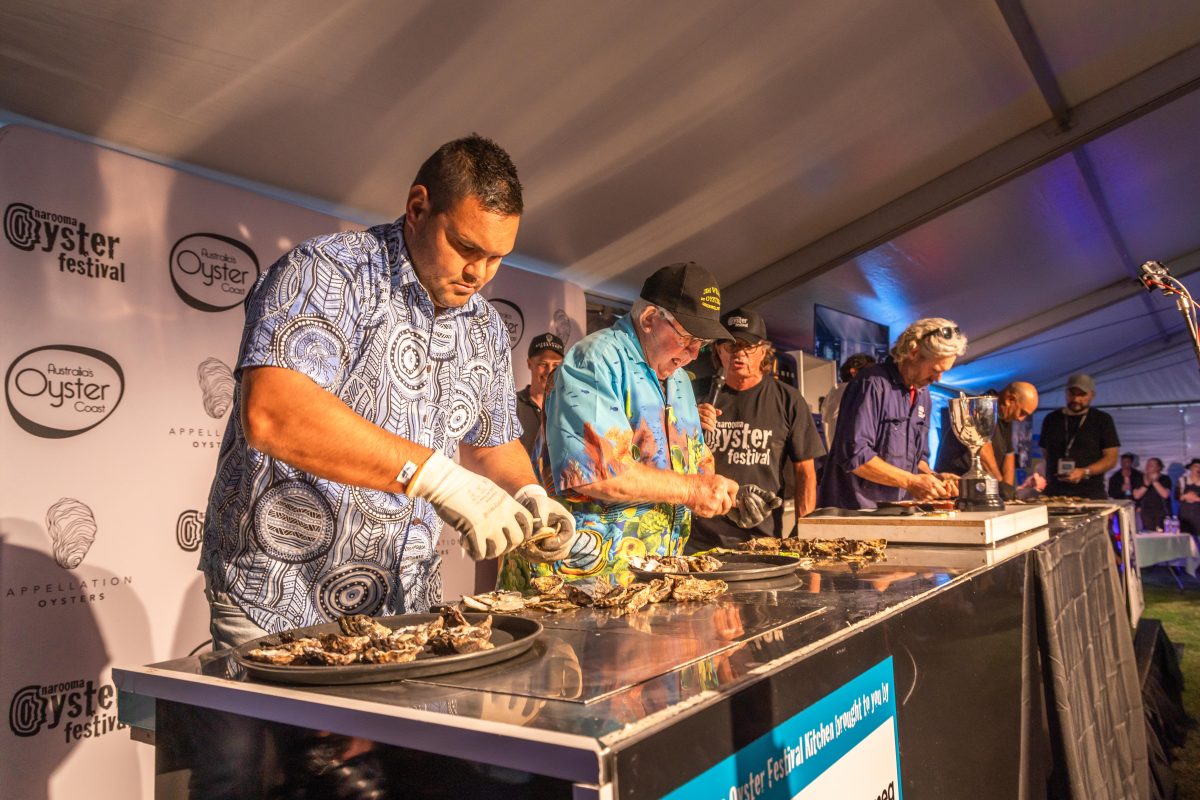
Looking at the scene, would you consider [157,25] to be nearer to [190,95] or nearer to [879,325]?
[190,95]

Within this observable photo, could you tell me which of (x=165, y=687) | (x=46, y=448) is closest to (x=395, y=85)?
(x=46, y=448)

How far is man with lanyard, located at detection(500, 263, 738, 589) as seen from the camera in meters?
1.85

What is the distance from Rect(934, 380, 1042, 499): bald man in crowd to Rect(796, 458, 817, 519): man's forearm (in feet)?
4.33

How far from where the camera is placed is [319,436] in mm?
1209

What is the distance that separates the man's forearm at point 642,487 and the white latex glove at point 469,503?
0.57 metres

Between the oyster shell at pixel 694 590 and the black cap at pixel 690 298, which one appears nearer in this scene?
the oyster shell at pixel 694 590

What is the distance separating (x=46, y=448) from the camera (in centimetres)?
247

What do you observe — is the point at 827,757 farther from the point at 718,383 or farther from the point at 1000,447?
the point at 1000,447

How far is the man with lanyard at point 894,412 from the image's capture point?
131 inches

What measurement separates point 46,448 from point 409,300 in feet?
5.31

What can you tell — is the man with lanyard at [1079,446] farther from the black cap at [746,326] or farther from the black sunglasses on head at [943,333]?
the black cap at [746,326]

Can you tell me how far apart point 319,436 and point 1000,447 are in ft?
16.6

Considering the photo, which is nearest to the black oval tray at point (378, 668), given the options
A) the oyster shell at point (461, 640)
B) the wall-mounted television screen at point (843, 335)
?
the oyster shell at point (461, 640)

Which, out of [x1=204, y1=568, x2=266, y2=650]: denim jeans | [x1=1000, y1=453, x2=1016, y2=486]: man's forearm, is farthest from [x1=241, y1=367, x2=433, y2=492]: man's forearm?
[x1=1000, y1=453, x2=1016, y2=486]: man's forearm
